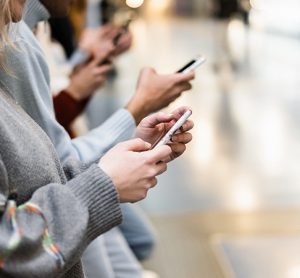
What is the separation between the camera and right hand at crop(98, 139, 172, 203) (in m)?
0.85

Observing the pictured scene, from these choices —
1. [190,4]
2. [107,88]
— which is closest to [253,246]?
[107,88]

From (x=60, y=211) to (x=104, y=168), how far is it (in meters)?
0.11

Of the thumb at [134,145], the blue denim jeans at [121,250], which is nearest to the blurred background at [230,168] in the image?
the blue denim jeans at [121,250]

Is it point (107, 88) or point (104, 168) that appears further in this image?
point (107, 88)

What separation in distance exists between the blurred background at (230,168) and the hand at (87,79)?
23 cm

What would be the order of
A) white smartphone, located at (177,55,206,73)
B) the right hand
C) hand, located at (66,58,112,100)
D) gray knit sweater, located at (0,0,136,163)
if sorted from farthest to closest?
hand, located at (66,58,112,100), white smartphone, located at (177,55,206,73), gray knit sweater, located at (0,0,136,163), the right hand

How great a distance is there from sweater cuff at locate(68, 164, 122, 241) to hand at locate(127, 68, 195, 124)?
500 millimetres

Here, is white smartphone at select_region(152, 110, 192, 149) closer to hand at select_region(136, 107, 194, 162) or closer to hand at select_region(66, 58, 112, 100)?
hand at select_region(136, 107, 194, 162)

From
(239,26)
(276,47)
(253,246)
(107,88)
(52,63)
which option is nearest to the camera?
(52,63)

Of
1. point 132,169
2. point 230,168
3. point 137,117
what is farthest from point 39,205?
point 230,168

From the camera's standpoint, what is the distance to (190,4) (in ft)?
49.6

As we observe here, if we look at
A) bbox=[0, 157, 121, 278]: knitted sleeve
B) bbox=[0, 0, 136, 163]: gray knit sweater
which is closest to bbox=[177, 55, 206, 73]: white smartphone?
bbox=[0, 0, 136, 163]: gray knit sweater

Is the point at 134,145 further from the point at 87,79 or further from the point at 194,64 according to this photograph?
the point at 87,79

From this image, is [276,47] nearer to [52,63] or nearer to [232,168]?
[232,168]
